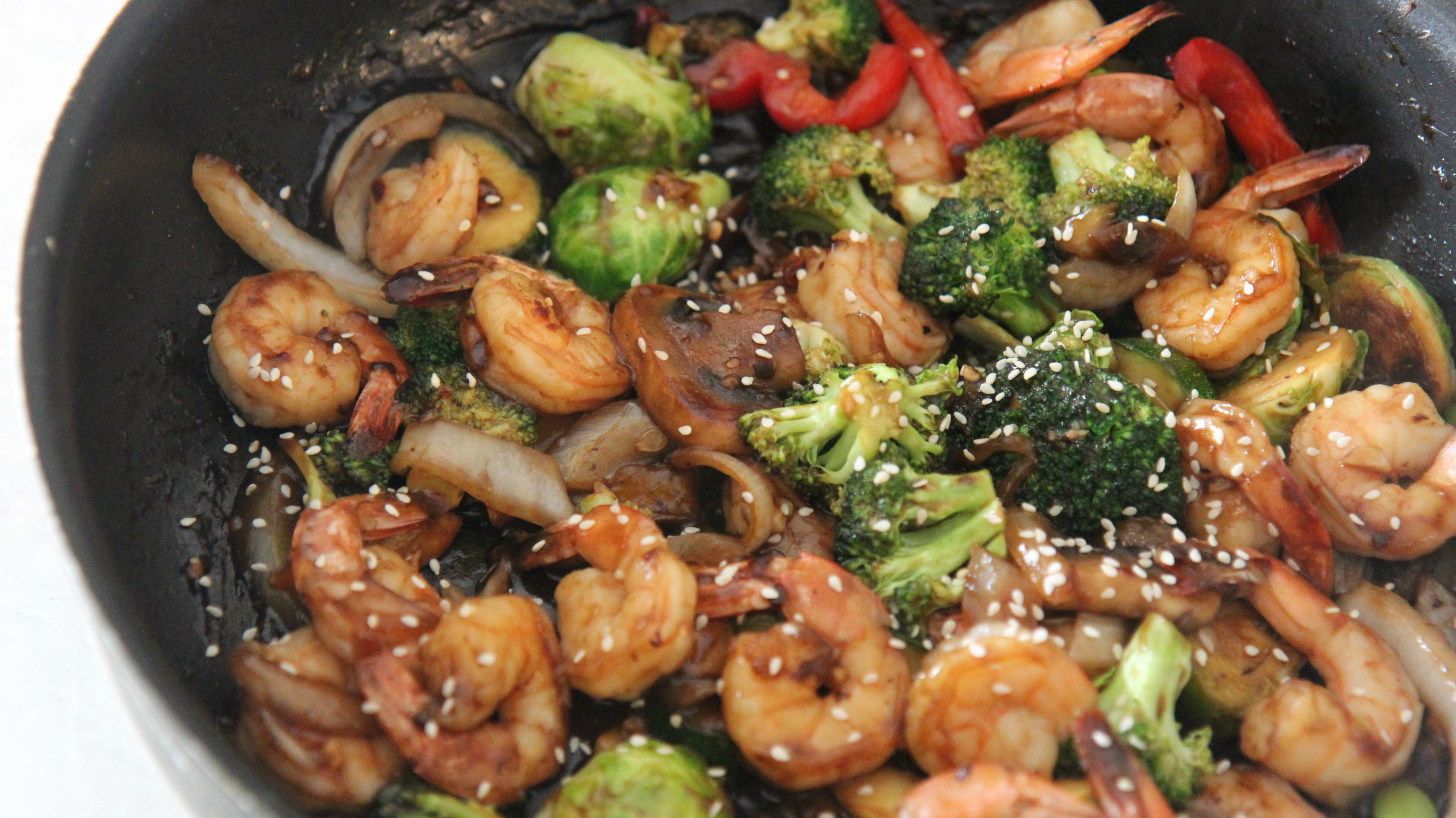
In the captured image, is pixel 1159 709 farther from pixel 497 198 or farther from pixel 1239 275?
pixel 497 198

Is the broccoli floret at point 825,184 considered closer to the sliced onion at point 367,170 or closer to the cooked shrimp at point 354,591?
the sliced onion at point 367,170

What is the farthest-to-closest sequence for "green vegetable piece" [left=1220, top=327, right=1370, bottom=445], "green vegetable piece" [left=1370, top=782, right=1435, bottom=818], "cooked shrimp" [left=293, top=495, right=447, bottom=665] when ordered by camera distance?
"green vegetable piece" [left=1220, top=327, right=1370, bottom=445] → "green vegetable piece" [left=1370, top=782, right=1435, bottom=818] → "cooked shrimp" [left=293, top=495, right=447, bottom=665]

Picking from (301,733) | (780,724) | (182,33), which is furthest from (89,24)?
(780,724)

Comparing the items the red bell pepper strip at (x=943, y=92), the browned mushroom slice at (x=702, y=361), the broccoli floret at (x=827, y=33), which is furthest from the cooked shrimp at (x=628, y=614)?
the broccoli floret at (x=827, y=33)

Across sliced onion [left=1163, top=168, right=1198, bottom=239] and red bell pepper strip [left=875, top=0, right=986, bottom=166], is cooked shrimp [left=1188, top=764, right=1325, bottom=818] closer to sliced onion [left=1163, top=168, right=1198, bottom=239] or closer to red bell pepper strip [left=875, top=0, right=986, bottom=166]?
sliced onion [left=1163, top=168, right=1198, bottom=239]

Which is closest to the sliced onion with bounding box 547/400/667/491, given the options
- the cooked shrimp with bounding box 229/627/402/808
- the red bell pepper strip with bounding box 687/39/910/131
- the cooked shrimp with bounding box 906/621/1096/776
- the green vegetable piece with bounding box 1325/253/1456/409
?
the cooked shrimp with bounding box 229/627/402/808

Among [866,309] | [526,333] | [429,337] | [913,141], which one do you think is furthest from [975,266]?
[429,337]
